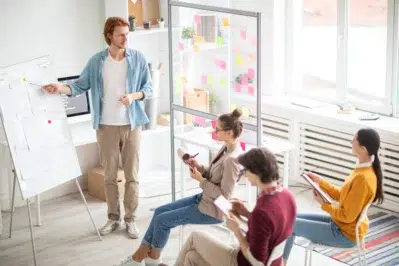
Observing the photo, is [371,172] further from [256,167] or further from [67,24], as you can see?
[67,24]

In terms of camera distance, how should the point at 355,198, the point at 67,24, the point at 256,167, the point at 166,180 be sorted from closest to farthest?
the point at 256,167
the point at 355,198
the point at 67,24
the point at 166,180

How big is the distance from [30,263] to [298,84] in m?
3.00

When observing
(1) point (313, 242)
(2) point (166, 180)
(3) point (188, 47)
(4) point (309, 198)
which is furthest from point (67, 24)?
(1) point (313, 242)

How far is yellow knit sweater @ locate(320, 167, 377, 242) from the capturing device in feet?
13.6

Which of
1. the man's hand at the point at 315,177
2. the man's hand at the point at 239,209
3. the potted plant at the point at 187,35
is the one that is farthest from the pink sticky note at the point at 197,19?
the man's hand at the point at 239,209

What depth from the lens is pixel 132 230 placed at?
18.1 feet

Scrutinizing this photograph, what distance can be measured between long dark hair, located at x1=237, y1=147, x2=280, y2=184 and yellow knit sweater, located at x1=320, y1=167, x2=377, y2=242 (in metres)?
0.59

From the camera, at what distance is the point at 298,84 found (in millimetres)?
6973

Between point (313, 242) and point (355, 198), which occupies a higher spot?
point (355, 198)

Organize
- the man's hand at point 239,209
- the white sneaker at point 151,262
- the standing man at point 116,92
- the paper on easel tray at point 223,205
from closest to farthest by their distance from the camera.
→ 1. the paper on easel tray at point 223,205
2. the man's hand at point 239,209
3. the white sneaker at point 151,262
4. the standing man at point 116,92

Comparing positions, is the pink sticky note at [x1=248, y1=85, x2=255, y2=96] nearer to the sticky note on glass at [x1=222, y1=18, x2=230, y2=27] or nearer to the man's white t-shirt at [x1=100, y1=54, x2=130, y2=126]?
the sticky note on glass at [x1=222, y1=18, x2=230, y2=27]

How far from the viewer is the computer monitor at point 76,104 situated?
6.00 m

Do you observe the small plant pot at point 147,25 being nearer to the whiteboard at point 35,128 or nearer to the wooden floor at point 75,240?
the whiteboard at point 35,128

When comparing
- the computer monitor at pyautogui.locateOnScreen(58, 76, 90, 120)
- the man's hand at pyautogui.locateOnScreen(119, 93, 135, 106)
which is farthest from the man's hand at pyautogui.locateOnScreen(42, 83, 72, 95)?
the computer monitor at pyautogui.locateOnScreen(58, 76, 90, 120)
